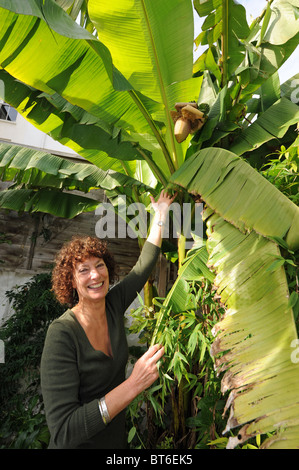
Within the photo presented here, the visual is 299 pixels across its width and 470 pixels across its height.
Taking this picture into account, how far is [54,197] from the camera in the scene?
3904mm

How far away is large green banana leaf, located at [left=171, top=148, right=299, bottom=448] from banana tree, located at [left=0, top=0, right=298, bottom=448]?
0.04 metres

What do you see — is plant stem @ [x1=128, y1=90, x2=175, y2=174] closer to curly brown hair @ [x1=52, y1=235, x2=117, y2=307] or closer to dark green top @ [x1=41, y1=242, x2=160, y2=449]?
curly brown hair @ [x1=52, y1=235, x2=117, y2=307]

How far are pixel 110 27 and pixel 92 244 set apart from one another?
1.56m

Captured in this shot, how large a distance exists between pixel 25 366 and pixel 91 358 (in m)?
2.44

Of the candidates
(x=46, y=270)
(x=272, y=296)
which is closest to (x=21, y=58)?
(x=272, y=296)

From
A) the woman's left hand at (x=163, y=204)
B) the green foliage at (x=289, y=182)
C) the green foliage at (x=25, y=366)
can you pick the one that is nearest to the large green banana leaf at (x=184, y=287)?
the woman's left hand at (x=163, y=204)

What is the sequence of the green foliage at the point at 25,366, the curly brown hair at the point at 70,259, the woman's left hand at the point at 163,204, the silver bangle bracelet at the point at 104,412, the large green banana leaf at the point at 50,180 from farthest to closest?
the green foliage at the point at 25,366, the large green banana leaf at the point at 50,180, the woman's left hand at the point at 163,204, the curly brown hair at the point at 70,259, the silver bangle bracelet at the point at 104,412

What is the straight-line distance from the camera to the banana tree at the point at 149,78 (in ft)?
7.09

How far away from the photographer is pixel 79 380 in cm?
155

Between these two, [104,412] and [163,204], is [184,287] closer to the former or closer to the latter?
[163,204]

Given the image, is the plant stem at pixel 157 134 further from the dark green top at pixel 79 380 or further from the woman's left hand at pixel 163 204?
the dark green top at pixel 79 380

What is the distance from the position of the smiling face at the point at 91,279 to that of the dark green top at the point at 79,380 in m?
0.13

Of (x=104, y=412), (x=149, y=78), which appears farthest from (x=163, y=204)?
(x=104, y=412)
